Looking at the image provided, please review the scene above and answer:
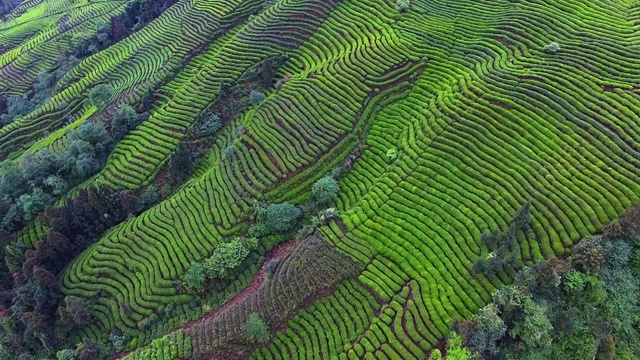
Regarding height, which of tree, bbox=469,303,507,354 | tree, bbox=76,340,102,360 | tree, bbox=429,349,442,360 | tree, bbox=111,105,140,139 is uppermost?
tree, bbox=111,105,140,139


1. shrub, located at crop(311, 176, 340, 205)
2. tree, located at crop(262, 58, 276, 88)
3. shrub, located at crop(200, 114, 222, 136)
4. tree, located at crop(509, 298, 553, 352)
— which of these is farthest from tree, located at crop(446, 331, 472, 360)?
tree, located at crop(262, 58, 276, 88)

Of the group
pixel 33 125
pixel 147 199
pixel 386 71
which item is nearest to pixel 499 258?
pixel 386 71

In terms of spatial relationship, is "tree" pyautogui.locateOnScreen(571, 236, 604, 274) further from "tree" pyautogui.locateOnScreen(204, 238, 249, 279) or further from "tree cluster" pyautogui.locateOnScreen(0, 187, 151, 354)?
"tree cluster" pyautogui.locateOnScreen(0, 187, 151, 354)

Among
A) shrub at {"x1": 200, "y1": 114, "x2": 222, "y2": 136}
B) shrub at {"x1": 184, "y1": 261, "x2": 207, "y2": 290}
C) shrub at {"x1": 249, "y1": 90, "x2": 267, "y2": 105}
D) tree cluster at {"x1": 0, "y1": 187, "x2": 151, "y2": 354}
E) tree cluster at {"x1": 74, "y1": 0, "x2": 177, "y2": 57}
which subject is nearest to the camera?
shrub at {"x1": 184, "y1": 261, "x2": 207, "y2": 290}

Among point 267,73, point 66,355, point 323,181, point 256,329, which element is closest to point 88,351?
point 66,355

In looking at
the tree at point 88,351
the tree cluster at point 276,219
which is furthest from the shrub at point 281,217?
the tree at point 88,351

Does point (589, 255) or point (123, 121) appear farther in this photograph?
point (123, 121)

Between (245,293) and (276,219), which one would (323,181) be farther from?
(245,293)
